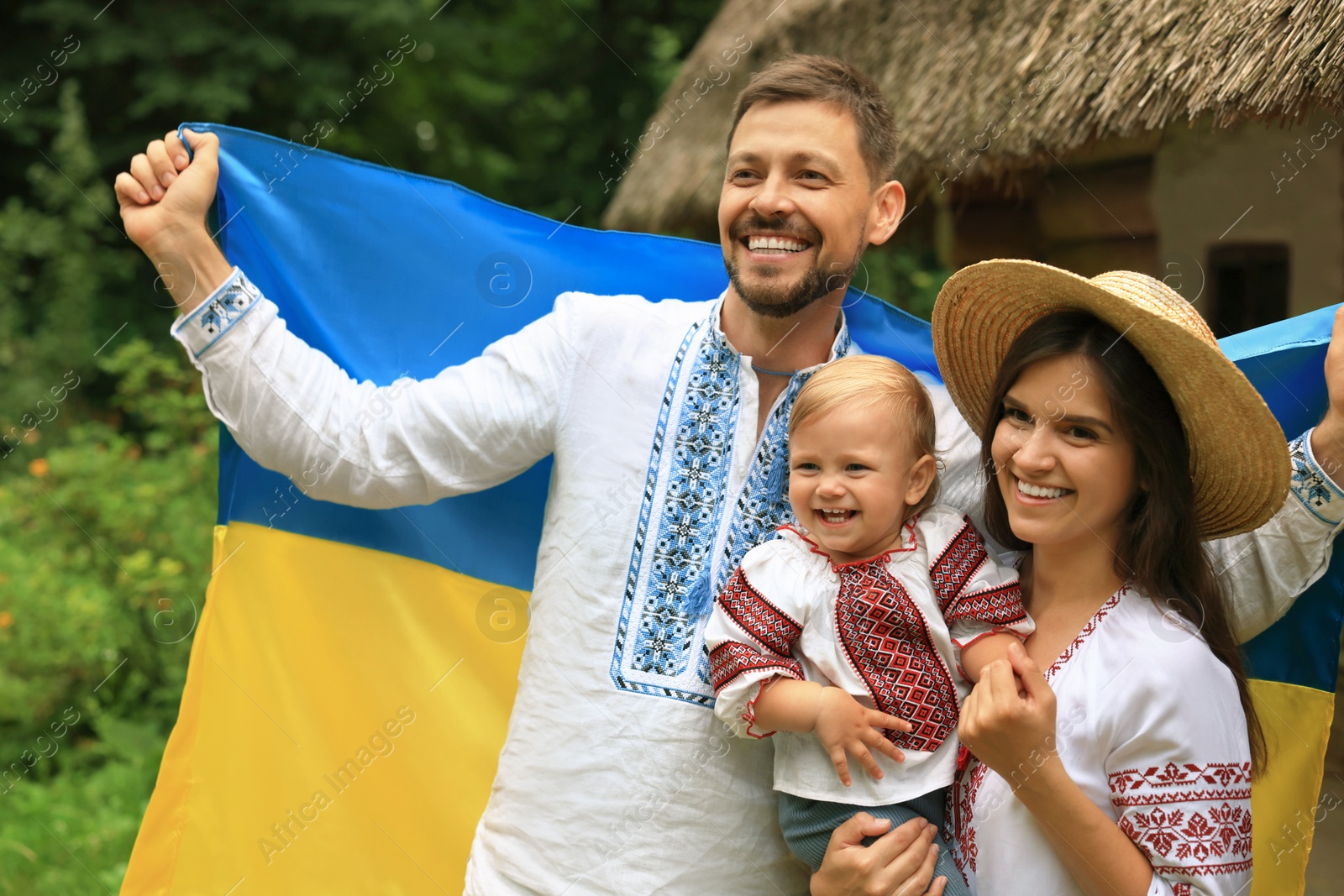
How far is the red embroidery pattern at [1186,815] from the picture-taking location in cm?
157

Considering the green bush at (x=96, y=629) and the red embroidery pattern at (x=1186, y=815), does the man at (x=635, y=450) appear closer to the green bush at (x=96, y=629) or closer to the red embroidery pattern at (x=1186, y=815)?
the red embroidery pattern at (x=1186, y=815)

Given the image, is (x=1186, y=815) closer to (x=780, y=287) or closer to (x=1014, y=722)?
(x=1014, y=722)

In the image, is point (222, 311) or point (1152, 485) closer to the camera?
point (1152, 485)

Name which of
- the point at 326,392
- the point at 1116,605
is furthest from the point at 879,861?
the point at 326,392

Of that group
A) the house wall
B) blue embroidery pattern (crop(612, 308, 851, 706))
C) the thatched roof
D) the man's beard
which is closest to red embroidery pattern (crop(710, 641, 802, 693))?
blue embroidery pattern (crop(612, 308, 851, 706))

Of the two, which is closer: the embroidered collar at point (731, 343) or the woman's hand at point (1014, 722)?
the woman's hand at point (1014, 722)

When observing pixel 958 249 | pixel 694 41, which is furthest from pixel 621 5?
pixel 958 249

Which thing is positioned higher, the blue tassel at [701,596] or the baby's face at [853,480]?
the baby's face at [853,480]

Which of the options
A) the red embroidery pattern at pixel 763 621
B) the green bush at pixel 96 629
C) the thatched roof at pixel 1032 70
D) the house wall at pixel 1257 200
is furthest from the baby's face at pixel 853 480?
the green bush at pixel 96 629

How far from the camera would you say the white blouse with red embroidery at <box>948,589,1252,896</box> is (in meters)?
1.58

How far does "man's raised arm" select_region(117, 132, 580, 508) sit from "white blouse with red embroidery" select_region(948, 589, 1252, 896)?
105 centimetres

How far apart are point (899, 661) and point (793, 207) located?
2.80 ft

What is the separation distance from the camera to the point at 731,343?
2.19 metres

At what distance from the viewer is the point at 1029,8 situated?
13.0 ft
